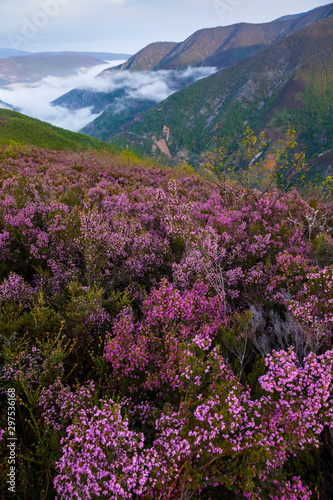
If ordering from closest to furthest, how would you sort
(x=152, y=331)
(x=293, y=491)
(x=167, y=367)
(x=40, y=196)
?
(x=293, y=491), (x=167, y=367), (x=152, y=331), (x=40, y=196)

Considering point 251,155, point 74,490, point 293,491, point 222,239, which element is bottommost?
point 293,491

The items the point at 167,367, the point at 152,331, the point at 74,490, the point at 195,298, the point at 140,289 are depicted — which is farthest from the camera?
the point at 140,289

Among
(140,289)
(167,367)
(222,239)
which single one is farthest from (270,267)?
(167,367)

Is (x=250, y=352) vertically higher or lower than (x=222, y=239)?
lower

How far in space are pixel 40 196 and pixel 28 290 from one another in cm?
520

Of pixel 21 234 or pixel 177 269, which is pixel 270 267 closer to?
pixel 177 269

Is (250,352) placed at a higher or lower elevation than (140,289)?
lower

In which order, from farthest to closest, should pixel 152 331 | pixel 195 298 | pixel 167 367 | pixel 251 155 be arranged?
pixel 251 155
pixel 195 298
pixel 152 331
pixel 167 367

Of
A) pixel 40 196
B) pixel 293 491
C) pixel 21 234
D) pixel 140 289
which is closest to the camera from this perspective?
pixel 293 491

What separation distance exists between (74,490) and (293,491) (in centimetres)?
182

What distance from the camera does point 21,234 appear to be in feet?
20.2

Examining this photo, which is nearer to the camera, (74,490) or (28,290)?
(74,490)

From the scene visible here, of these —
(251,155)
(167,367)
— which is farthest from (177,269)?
(251,155)

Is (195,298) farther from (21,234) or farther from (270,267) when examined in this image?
(21,234)
